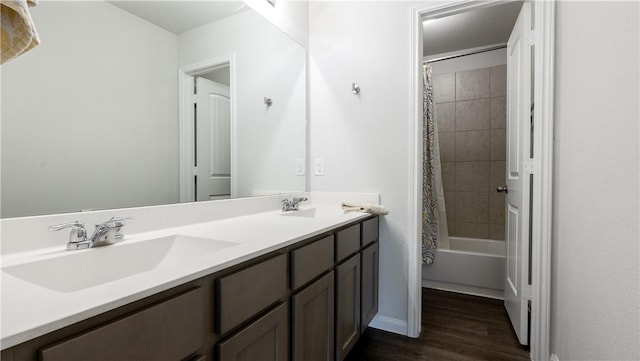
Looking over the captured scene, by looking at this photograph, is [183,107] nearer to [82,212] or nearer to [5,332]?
[82,212]

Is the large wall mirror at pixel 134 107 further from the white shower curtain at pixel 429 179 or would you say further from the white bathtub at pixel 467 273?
the white bathtub at pixel 467 273

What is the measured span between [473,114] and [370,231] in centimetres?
224

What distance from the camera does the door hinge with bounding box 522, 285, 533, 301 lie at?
170cm

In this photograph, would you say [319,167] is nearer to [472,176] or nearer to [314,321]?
[314,321]

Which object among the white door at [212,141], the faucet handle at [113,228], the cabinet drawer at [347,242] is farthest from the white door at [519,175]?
the faucet handle at [113,228]

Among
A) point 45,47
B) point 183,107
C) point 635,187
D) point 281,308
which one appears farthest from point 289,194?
point 635,187

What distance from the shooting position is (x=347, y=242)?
1.52m

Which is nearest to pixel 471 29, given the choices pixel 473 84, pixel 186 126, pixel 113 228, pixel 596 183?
pixel 473 84

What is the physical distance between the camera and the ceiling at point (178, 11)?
1147 mm

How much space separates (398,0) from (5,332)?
2.22m

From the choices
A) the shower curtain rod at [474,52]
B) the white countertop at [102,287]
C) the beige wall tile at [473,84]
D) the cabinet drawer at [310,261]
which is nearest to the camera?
the white countertop at [102,287]

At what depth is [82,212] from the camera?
992 millimetres

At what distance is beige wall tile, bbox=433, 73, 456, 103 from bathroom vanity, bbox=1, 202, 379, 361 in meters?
2.37

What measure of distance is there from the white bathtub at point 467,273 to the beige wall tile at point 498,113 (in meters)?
1.39
